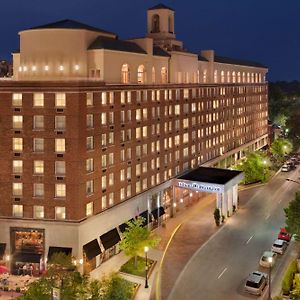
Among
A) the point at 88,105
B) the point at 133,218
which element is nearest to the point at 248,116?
the point at 133,218

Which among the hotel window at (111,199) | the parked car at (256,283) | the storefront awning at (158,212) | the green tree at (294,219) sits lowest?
the parked car at (256,283)

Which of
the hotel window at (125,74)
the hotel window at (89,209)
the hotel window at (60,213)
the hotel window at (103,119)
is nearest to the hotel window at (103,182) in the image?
the hotel window at (89,209)

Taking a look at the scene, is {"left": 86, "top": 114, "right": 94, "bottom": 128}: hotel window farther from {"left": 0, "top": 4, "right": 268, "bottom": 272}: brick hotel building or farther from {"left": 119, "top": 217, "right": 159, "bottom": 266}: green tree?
{"left": 119, "top": 217, "right": 159, "bottom": 266}: green tree

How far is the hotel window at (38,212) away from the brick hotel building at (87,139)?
11 cm

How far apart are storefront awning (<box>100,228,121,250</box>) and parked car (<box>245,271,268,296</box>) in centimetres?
1637

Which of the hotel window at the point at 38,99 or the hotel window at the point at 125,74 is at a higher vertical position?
the hotel window at the point at 125,74

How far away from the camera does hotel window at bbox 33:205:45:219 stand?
5578 cm

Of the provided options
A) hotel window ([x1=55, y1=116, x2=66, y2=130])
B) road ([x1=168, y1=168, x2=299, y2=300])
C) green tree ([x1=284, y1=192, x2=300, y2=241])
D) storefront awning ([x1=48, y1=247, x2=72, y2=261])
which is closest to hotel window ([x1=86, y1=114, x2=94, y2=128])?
hotel window ([x1=55, y1=116, x2=66, y2=130])

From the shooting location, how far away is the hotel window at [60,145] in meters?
55.2

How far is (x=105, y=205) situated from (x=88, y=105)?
11.7 meters

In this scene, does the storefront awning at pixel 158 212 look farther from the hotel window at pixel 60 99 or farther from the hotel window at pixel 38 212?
the hotel window at pixel 60 99

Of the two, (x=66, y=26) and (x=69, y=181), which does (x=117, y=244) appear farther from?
(x=66, y=26)

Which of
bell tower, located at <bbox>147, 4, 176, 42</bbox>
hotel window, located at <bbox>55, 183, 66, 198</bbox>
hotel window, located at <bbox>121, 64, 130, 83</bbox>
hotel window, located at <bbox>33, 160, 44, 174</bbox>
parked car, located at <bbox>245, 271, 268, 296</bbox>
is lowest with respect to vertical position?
parked car, located at <bbox>245, 271, 268, 296</bbox>

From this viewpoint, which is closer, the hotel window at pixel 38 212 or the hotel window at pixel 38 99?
the hotel window at pixel 38 99
